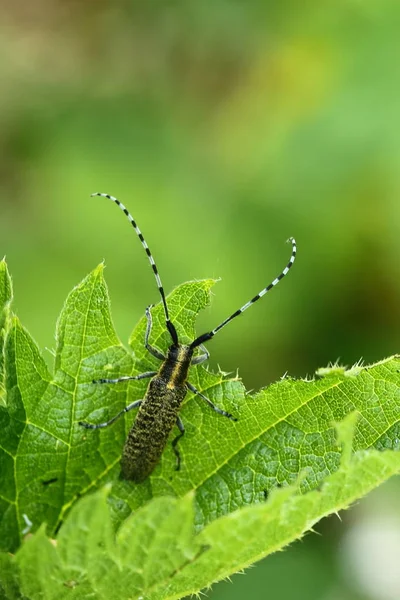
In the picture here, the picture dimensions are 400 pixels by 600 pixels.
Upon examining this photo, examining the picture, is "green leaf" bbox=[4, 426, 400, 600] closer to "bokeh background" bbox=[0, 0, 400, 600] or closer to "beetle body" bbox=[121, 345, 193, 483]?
"beetle body" bbox=[121, 345, 193, 483]

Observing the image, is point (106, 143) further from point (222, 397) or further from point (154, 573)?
point (154, 573)

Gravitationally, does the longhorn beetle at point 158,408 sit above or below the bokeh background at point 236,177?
below

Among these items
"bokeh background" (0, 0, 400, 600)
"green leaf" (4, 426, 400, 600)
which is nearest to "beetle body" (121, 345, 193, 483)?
"green leaf" (4, 426, 400, 600)

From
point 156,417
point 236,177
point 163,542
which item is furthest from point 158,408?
point 236,177

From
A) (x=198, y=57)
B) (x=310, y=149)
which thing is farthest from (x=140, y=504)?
(x=198, y=57)

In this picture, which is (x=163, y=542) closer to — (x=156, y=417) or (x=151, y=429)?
(x=151, y=429)

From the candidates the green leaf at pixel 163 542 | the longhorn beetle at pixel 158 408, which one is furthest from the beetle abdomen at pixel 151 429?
the green leaf at pixel 163 542

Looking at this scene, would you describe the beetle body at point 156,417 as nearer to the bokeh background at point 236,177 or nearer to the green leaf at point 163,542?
the green leaf at point 163,542
